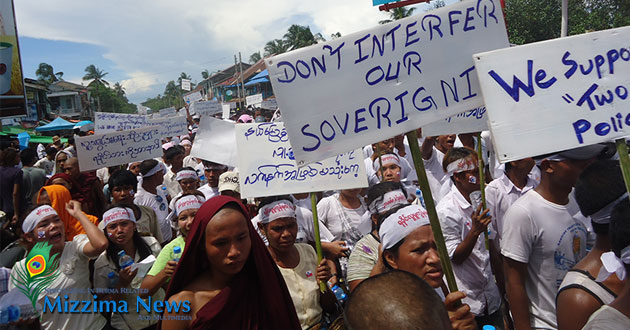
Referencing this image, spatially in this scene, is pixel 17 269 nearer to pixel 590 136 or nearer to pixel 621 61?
pixel 590 136

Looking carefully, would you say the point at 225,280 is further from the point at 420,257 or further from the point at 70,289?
the point at 70,289

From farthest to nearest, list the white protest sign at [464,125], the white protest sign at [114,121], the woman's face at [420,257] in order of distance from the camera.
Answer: the white protest sign at [114,121]
the white protest sign at [464,125]
the woman's face at [420,257]

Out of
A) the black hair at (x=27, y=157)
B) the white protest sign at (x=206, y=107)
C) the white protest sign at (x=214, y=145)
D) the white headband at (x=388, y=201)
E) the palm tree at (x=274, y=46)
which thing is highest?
the palm tree at (x=274, y=46)

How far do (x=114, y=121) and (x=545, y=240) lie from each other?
8.60 meters

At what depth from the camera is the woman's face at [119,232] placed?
345 centimetres

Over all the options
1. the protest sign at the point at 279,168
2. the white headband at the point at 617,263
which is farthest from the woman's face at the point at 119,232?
the white headband at the point at 617,263

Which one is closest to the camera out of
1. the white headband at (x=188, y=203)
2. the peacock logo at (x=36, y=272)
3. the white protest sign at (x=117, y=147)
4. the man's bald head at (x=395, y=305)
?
the man's bald head at (x=395, y=305)

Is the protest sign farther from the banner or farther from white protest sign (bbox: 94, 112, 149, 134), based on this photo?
white protest sign (bbox: 94, 112, 149, 134)

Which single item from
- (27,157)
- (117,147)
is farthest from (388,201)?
(27,157)

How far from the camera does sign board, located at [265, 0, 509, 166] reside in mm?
1977

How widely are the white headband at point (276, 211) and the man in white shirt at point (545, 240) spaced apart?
4.94 ft

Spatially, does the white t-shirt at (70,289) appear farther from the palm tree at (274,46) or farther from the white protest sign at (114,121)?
the palm tree at (274,46)

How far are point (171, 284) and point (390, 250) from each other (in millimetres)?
1264

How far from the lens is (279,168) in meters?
3.48
